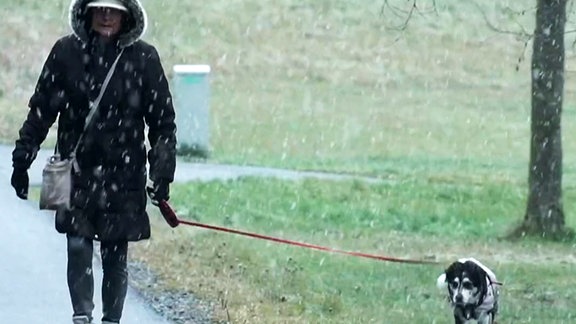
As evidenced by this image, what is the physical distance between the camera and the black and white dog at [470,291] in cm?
797

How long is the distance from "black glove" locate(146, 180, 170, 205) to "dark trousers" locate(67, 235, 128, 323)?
0.28m

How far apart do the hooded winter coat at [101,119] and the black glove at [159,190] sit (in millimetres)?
32

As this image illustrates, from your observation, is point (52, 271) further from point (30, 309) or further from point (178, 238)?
point (178, 238)

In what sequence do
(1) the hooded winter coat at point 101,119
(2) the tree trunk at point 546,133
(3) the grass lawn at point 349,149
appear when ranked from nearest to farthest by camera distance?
(1) the hooded winter coat at point 101,119 → (3) the grass lawn at point 349,149 → (2) the tree trunk at point 546,133

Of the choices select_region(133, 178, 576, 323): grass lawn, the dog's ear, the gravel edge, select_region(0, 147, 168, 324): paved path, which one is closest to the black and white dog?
the dog's ear

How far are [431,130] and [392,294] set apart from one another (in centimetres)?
1956

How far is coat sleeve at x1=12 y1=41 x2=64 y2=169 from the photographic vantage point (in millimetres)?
7035

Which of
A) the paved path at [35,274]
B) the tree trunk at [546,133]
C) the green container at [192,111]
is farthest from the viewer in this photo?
the green container at [192,111]

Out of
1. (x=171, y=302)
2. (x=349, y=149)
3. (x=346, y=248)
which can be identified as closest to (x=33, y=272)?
(x=171, y=302)

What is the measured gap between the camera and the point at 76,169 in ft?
23.2

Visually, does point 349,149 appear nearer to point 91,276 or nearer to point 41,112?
point 91,276

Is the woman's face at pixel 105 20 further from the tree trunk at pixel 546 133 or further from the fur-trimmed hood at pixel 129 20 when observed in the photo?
the tree trunk at pixel 546 133

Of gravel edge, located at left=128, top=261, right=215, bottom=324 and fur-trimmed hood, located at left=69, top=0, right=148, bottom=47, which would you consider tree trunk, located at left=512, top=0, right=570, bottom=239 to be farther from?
fur-trimmed hood, located at left=69, top=0, right=148, bottom=47

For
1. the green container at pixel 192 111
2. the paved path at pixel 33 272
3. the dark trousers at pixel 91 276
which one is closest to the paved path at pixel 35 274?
the paved path at pixel 33 272
